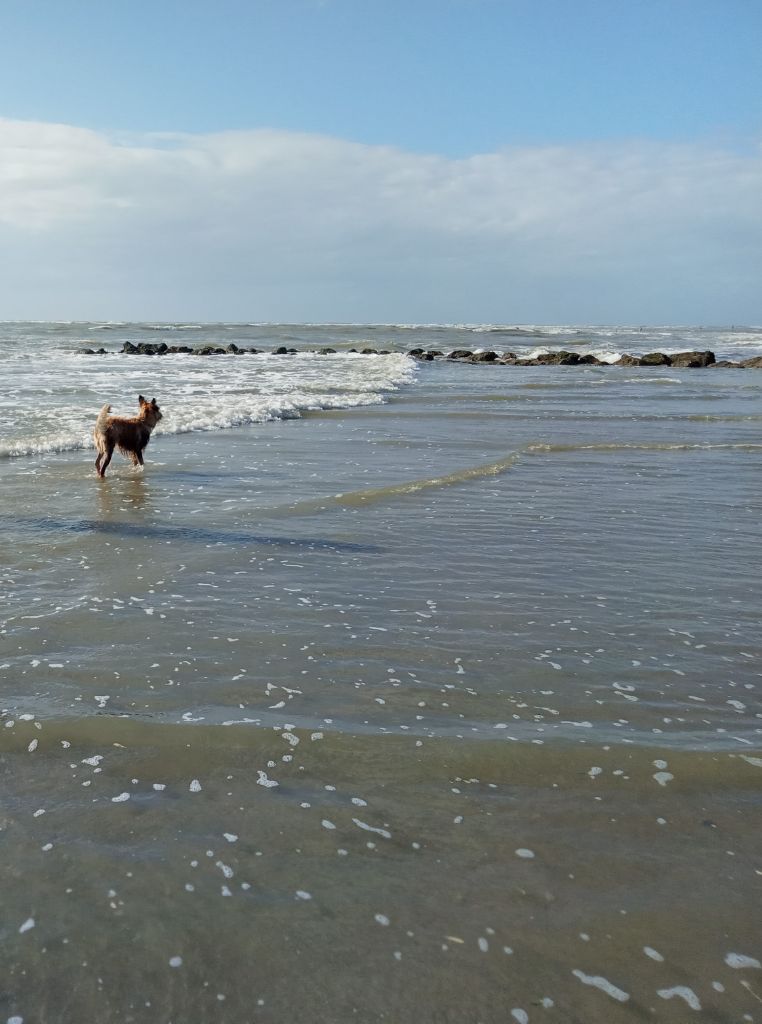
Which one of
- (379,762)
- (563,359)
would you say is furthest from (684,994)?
(563,359)

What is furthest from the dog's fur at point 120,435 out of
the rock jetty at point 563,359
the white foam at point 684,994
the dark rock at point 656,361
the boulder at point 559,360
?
the dark rock at point 656,361

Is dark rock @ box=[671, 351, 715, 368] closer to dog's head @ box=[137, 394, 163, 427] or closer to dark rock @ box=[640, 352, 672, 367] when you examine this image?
dark rock @ box=[640, 352, 672, 367]

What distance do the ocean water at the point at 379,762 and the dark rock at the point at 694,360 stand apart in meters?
33.4

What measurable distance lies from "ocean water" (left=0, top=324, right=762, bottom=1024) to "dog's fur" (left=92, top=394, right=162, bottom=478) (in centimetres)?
182

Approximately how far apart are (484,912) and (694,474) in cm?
928

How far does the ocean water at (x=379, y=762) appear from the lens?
2.32 m

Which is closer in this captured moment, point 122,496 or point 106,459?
point 122,496

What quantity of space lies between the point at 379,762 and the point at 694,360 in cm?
3984

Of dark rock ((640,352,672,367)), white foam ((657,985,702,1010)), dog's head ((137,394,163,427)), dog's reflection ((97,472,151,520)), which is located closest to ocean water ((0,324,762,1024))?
white foam ((657,985,702,1010))

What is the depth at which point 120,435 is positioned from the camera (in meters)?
10.1

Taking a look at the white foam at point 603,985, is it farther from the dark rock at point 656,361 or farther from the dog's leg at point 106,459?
the dark rock at point 656,361

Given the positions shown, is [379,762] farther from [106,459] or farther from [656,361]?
[656,361]

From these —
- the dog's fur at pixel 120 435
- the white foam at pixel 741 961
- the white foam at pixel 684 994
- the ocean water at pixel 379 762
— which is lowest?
the white foam at pixel 684 994

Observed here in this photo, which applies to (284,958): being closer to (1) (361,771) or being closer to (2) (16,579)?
(1) (361,771)
